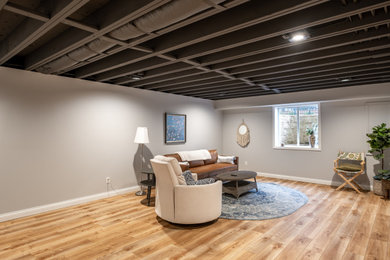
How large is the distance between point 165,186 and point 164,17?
230 centimetres

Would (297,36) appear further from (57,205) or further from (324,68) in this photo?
(57,205)

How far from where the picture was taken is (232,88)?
557 cm

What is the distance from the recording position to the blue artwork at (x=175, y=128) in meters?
6.03

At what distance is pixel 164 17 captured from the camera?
6.28ft

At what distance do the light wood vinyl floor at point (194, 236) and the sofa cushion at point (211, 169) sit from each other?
1.57 meters

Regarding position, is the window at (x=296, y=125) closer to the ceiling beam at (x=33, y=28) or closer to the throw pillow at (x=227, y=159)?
the throw pillow at (x=227, y=159)

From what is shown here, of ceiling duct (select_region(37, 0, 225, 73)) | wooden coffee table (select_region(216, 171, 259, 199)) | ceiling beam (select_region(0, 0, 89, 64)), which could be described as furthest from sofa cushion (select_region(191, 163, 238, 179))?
ceiling beam (select_region(0, 0, 89, 64))

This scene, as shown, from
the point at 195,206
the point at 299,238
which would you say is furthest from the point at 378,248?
the point at 195,206

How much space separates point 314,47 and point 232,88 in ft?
9.23

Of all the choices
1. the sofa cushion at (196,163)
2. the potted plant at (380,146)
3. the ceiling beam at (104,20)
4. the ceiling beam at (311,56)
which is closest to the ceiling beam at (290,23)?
the ceiling beam at (311,56)

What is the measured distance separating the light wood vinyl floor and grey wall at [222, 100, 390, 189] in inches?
70.5

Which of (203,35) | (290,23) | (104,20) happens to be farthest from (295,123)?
(104,20)

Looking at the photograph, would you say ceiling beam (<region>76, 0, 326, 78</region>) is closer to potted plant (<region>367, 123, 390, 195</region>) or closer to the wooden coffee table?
the wooden coffee table

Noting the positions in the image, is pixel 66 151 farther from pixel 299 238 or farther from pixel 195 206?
pixel 299 238
